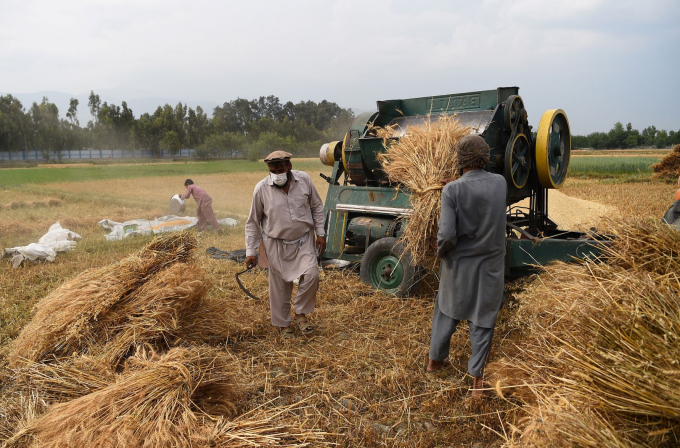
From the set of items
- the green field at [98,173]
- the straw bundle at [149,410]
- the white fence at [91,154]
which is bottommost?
the straw bundle at [149,410]

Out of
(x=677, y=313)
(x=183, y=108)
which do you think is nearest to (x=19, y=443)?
(x=677, y=313)

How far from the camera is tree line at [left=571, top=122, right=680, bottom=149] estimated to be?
52.0 meters

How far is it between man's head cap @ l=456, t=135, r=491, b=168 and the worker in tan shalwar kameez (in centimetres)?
166

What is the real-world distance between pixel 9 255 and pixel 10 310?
307 centimetres

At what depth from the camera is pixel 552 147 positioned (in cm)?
542

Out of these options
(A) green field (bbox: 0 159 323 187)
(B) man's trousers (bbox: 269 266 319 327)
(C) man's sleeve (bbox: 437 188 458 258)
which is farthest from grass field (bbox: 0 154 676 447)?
(A) green field (bbox: 0 159 323 187)

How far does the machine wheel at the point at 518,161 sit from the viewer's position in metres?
4.96

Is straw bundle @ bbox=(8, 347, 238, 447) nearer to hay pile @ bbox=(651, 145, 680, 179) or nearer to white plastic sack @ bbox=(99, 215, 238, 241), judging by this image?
white plastic sack @ bbox=(99, 215, 238, 241)

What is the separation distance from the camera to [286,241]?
174 inches

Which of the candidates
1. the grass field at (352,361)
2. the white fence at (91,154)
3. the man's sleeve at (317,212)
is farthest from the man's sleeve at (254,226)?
the white fence at (91,154)

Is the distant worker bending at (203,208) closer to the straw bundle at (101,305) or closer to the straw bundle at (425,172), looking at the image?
the straw bundle at (101,305)

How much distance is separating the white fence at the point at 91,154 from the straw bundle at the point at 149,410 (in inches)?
2156

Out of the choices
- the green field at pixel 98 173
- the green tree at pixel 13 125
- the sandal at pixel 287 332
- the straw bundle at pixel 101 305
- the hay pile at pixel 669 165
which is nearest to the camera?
the straw bundle at pixel 101 305

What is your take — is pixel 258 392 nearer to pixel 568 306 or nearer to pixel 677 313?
pixel 568 306
